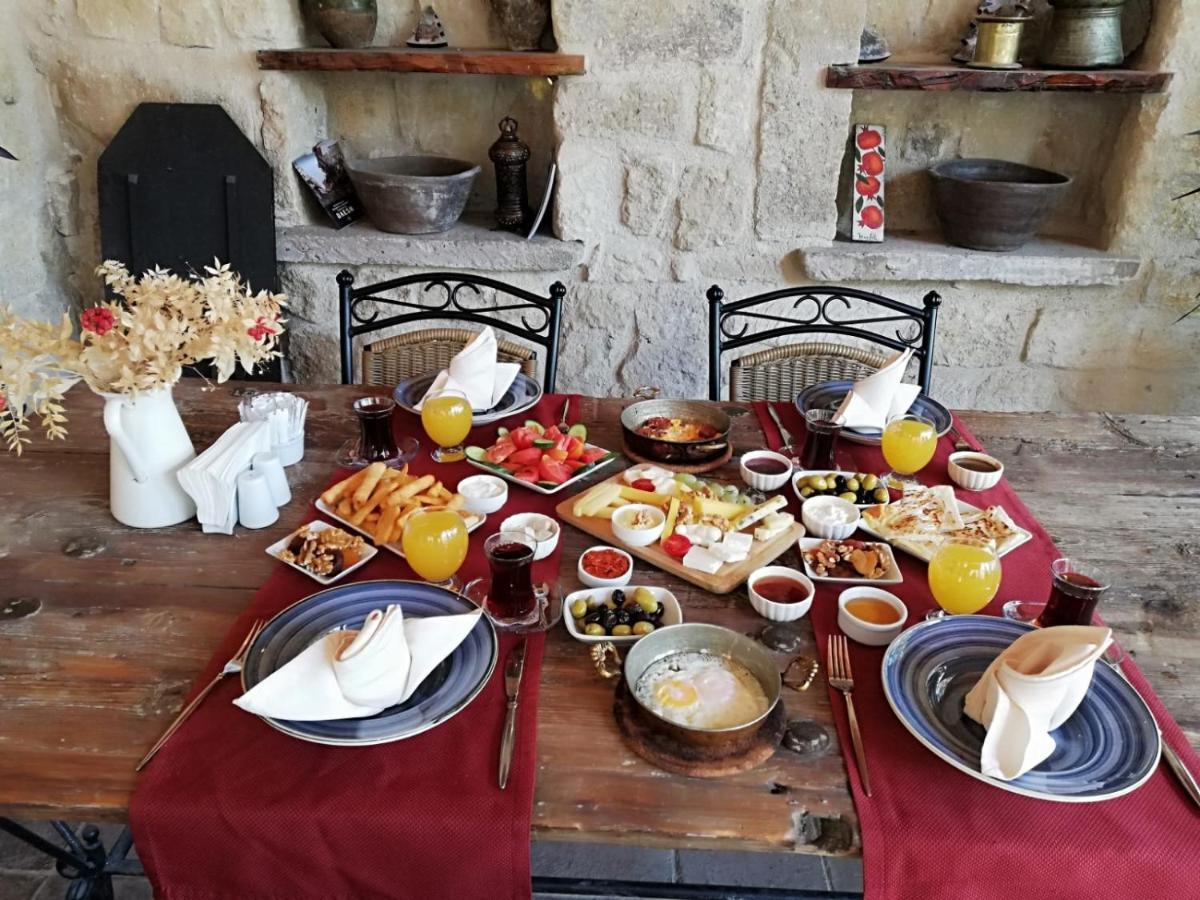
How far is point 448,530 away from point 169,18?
1905mm

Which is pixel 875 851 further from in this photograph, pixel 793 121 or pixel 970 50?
pixel 970 50

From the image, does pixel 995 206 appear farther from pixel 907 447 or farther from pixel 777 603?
pixel 777 603

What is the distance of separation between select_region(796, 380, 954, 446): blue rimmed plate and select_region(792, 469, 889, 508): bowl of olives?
146 millimetres

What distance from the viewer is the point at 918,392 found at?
1.59 meters

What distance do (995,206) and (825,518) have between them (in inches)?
60.0

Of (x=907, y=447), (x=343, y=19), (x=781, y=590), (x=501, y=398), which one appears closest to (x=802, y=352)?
(x=907, y=447)

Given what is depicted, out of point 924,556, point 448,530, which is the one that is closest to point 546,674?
point 448,530

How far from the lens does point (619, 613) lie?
1.05m

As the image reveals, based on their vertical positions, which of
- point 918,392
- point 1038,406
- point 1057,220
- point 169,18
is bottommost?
point 1038,406

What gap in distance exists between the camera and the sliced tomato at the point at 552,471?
1.37m

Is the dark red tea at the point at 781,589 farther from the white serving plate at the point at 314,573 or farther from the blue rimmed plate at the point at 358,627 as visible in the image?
the white serving plate at the point at 314,573

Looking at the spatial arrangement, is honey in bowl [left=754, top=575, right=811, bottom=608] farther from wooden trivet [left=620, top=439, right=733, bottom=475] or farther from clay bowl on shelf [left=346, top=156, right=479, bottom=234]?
clay bowl on shelf [left=346, top=156, right=479, bottom=234]

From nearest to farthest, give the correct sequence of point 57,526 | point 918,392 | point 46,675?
point 46,675 → point 57,526 → point 918,392

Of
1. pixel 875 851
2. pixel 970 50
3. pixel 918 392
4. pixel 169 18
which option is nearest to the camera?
pixel 875 851
